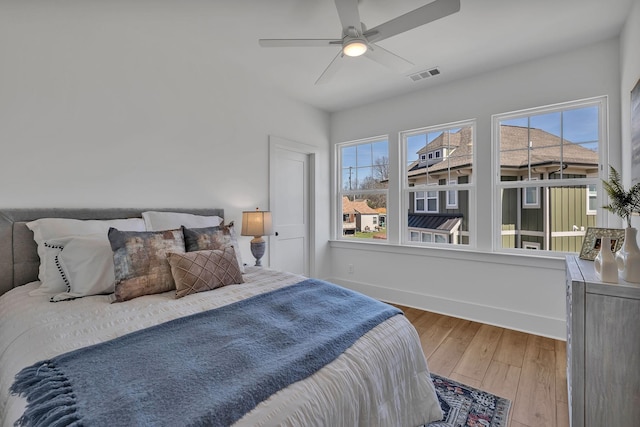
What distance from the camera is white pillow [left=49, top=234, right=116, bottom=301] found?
5.41 ft

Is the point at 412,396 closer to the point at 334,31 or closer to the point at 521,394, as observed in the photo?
the point at 521,394

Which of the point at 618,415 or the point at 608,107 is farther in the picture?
the point at 608,107

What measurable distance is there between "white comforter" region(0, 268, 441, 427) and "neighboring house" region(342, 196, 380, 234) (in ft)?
8.35

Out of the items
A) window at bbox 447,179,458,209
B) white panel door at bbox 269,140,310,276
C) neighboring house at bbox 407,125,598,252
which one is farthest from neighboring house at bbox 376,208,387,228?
white panel door at bbox 269,140,310,276

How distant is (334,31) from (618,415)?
2775mm

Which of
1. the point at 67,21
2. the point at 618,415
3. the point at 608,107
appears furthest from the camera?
the point at 608,107

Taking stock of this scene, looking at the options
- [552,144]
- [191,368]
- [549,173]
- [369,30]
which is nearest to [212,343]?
[191,368]

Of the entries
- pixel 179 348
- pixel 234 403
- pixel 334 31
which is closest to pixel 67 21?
pixel 334 31

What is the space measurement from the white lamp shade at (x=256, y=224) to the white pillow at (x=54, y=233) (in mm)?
1005

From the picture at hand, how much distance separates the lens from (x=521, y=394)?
76.0 inches

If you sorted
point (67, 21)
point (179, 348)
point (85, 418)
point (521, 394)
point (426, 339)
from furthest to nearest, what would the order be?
point (426, 339)
point (67, 21)
point (521, 394)
point (179, 348)
point (85, 418)

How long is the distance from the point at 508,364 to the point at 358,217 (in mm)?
2386

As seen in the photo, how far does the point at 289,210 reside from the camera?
379 cm

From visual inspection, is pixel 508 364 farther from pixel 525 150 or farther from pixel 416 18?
pixel 416 18
